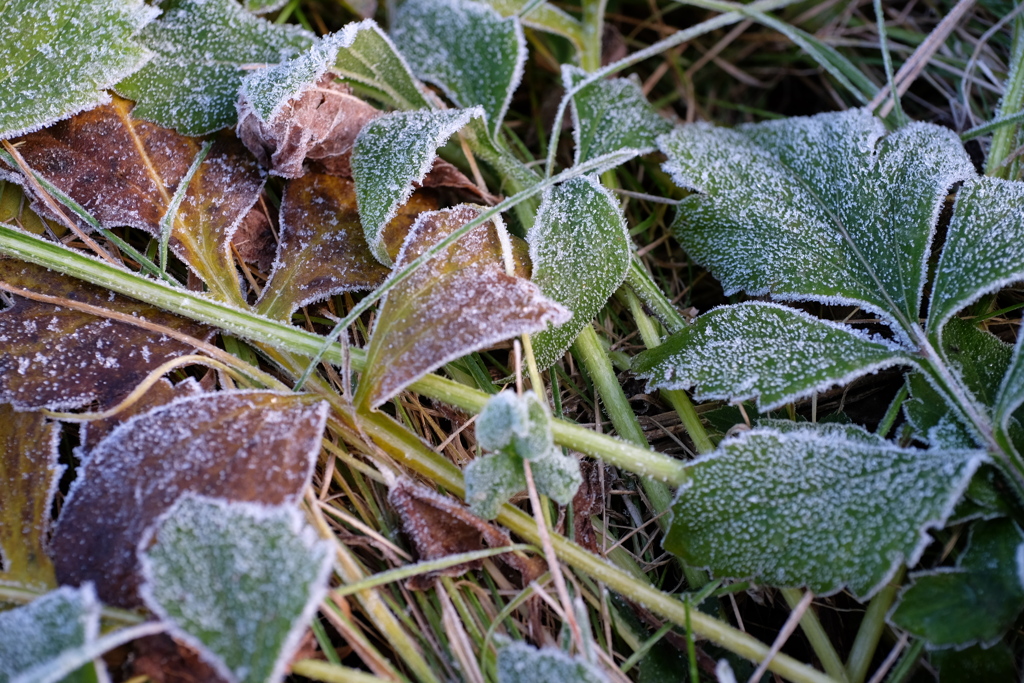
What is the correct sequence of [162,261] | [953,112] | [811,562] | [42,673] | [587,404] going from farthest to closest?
[953,112]
[587,404]
[162,261]
[811,562]
[42,673]

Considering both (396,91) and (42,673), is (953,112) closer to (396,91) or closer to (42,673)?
(396,91)

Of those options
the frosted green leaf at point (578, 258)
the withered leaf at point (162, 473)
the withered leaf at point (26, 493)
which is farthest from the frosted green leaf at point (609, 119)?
the withered leaf at point (26, 493)

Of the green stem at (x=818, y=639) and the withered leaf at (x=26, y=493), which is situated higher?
the withered leaf at (x=26, y=493)

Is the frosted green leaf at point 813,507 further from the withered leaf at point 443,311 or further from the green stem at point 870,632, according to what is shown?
the withered leaf at point 443,311

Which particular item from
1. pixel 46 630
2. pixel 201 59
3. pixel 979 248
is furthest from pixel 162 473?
pixel 979 248

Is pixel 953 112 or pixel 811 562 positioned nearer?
pixel 811 562

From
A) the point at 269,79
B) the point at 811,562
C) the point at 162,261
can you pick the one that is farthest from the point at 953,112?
the point at 162,261

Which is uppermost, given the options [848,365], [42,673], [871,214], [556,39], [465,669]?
[556,39]
